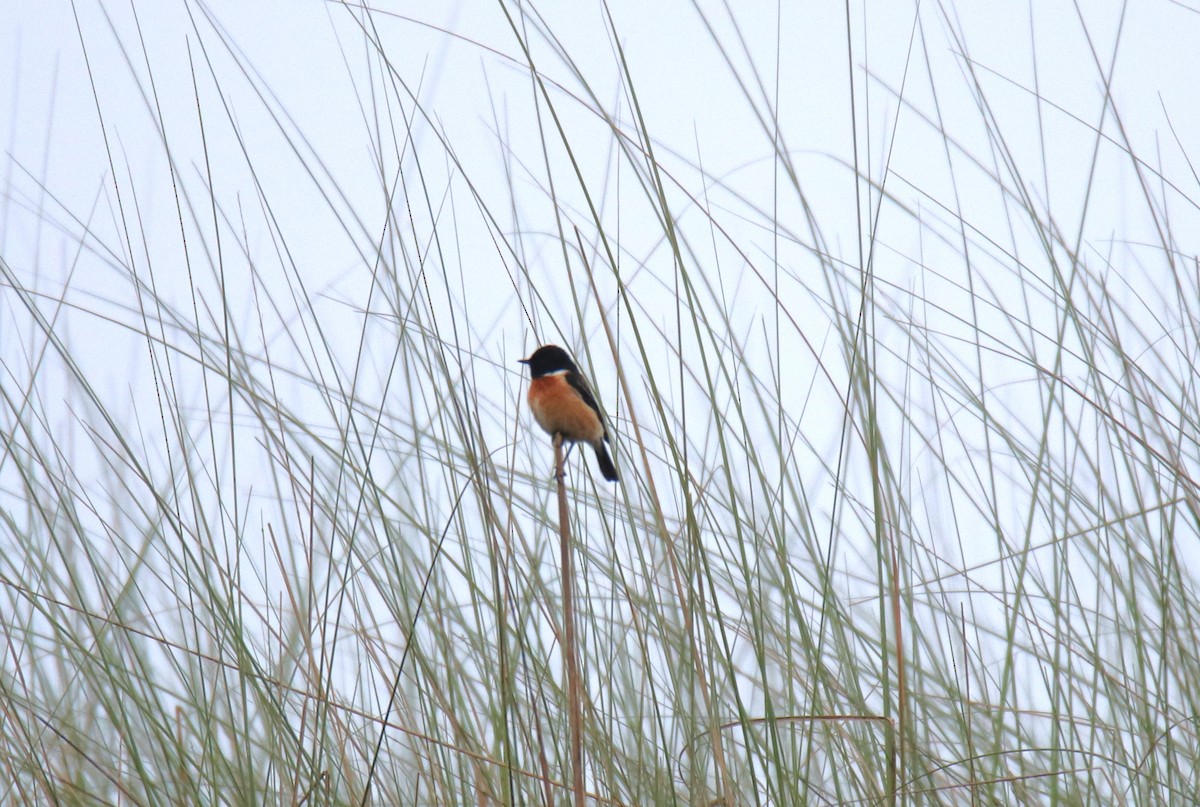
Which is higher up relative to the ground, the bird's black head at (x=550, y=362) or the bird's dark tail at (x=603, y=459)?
the bird's black head at (x=550, y=362)

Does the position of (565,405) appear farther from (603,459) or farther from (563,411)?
(603,459)

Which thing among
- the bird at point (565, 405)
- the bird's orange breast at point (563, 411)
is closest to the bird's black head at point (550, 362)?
the bird at point (565, 405)

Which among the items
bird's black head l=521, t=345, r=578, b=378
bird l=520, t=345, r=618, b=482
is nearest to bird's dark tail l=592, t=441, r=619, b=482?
bird l=520, t=345, r=618, b=482

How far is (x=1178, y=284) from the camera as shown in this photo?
1529mm

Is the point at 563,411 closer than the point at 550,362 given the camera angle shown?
Yes

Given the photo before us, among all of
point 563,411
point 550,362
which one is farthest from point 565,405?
point 550,362

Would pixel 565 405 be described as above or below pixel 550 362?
below

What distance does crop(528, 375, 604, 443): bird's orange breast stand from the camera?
239 centimetres

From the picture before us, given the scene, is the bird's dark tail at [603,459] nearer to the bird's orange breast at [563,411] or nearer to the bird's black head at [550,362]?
the bird's orange breast at [563,411]

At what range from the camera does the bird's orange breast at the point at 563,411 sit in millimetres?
2393

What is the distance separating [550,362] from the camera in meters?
2.64

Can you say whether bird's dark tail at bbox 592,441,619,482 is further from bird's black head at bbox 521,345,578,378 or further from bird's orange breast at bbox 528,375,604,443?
bird's black head at bbox 521,345,578,378

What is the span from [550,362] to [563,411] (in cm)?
26

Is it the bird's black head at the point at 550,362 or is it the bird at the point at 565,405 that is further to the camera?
the bird's black head at the point at 550,362
